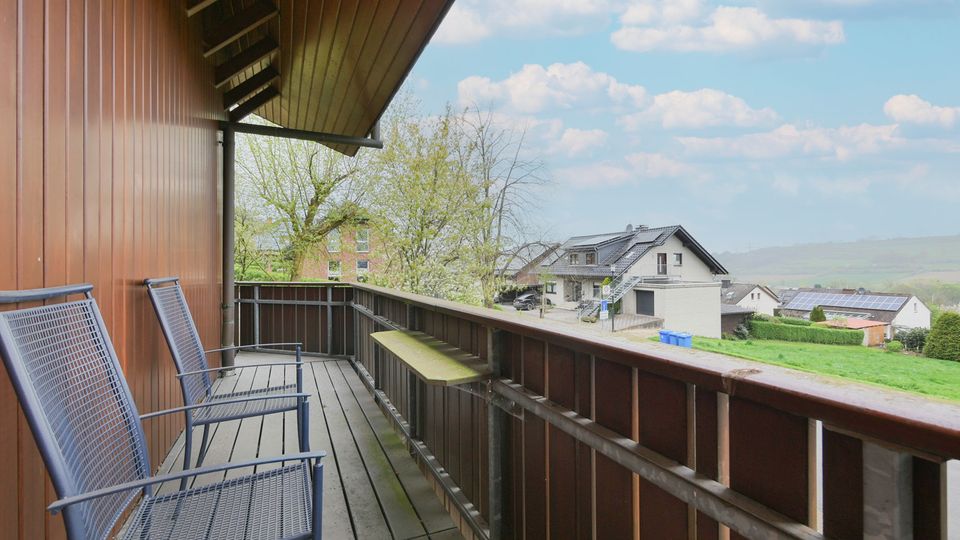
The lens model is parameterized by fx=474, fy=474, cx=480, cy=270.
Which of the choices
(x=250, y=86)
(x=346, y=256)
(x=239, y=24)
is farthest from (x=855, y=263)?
(x=239, y=24)

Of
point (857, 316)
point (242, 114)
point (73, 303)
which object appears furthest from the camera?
point (857, 316)

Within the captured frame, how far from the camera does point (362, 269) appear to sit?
15.1m

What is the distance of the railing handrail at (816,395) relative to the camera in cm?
56

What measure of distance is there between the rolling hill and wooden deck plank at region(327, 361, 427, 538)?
1422 centimetres

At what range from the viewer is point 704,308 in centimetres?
2133

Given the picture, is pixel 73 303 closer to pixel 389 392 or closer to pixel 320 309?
pixel 389 392

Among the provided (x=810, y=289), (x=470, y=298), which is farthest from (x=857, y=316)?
(x=470, y=298)

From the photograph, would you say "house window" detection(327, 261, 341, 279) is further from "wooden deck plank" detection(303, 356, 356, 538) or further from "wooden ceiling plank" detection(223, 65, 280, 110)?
"wooden deck plank" detection(303, 356, 356, 538)

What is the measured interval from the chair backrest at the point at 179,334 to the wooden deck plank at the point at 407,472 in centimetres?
113

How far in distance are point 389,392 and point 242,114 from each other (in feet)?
11.7

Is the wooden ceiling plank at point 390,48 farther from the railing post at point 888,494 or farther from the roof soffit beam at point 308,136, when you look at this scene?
the railing post at point 888,494

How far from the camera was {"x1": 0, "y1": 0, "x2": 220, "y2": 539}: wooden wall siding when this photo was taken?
127cm

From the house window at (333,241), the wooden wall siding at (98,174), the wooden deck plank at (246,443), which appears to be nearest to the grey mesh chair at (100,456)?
the wooden wall siding at (98,174)

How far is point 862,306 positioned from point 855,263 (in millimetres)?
6880
